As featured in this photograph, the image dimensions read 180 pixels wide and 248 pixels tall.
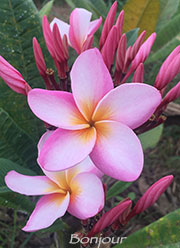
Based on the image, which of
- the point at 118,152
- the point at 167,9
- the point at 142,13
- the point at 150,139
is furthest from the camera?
the point at 167,9

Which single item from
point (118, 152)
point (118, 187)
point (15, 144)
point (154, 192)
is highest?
point (118, 152)

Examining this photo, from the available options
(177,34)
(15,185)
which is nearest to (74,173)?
(15,185)

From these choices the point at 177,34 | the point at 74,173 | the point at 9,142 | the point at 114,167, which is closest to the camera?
the point at 114,167

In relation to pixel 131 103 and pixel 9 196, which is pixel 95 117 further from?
pixel 9 196

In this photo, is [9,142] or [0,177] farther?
[9,142]

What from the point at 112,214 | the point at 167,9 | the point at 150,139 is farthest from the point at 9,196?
the point at 167,9

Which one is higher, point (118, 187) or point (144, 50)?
point (144, 50)

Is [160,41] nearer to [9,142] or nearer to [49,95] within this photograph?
[9,142]
